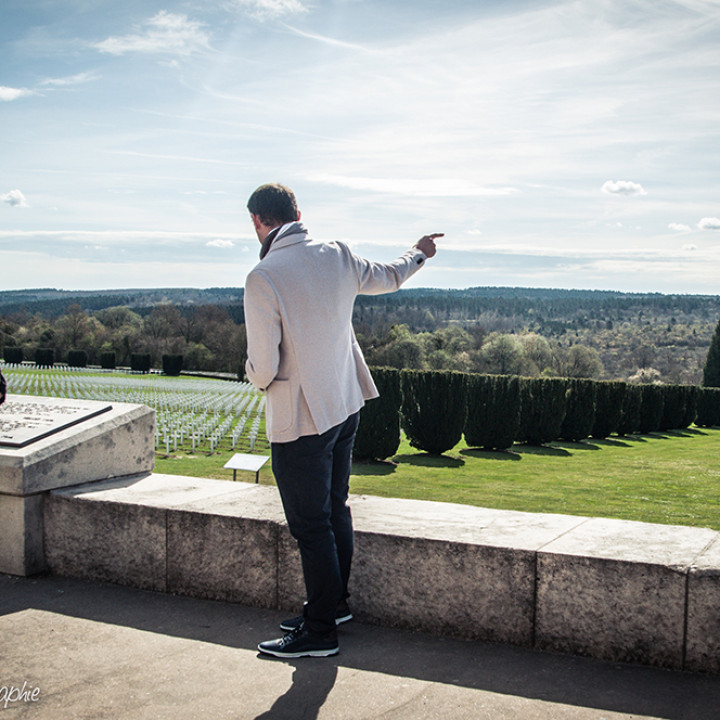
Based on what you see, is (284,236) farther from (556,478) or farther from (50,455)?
(556,478)

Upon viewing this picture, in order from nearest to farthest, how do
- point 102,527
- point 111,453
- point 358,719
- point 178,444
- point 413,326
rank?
point 358,719 < point 102,527 < point 111,453 < point 178,444 < point 413,326

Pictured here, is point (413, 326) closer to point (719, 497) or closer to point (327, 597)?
point (719, 497)

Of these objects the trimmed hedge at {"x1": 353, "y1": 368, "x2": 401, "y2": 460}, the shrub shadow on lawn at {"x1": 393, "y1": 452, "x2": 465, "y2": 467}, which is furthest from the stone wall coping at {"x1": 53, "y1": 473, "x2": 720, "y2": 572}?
the shrub shadow on lawn at {"x1": 393, "y1": 452, "x2": 465, "y2": 467}

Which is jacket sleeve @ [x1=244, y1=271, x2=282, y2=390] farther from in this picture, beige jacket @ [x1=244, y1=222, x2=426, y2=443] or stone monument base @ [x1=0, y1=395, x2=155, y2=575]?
stone monument base @ [x1=0, y1=395, x2=155, y2=575]

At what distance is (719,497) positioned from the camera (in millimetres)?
13680

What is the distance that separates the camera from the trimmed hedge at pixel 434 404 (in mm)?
22750

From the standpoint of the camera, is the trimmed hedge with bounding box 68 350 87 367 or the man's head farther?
the trimmed hedge with bounding box 68 350 87 367

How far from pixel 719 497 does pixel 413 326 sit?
164400mm

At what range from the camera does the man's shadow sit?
101 inches

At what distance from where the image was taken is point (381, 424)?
67.5 feet

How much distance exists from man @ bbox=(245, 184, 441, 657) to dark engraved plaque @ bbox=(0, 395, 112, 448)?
1.90 m

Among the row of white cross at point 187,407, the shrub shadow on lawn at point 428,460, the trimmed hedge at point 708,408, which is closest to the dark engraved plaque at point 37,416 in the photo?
the shrub shadow on lawn at point 428,460

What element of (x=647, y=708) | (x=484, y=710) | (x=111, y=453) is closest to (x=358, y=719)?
(x=484, y=710)

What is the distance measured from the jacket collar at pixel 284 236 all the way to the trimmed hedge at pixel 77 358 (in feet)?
291
